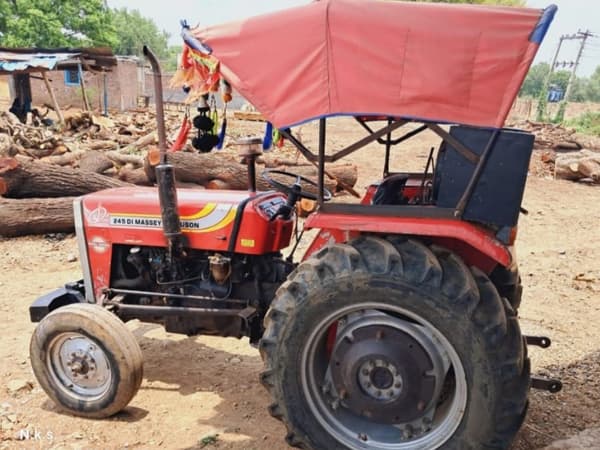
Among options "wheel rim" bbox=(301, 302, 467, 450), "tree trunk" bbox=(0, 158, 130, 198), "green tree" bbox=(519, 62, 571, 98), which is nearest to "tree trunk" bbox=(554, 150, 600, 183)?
"tree trunk" bbox=(0, 158, 130, 198)

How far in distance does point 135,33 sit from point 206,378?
2774 inches

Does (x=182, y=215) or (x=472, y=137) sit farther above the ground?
(x=472, y=137)

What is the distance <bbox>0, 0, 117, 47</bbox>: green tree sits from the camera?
3300 centimetres

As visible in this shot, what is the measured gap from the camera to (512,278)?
3619 millimetres

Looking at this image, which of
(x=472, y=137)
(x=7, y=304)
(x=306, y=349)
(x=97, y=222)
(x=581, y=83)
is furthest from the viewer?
(x=581, y=83)

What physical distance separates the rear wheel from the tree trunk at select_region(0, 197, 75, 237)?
19.9ft

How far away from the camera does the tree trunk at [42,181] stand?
27.6 ft

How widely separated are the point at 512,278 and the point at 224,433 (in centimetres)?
209

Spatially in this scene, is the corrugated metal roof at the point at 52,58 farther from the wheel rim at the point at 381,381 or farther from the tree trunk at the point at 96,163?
the wheel rim at the point at 381,381

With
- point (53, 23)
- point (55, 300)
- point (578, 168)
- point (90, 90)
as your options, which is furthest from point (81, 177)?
point (53, 23)

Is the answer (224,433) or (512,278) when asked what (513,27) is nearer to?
(512,278)

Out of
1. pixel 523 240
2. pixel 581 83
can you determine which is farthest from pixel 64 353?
pixel 581 83

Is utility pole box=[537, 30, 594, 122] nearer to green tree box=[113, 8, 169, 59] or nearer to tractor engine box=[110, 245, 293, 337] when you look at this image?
tractor engine box=[110, 245, 293, 337]

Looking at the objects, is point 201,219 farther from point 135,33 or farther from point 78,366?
point 135,33
